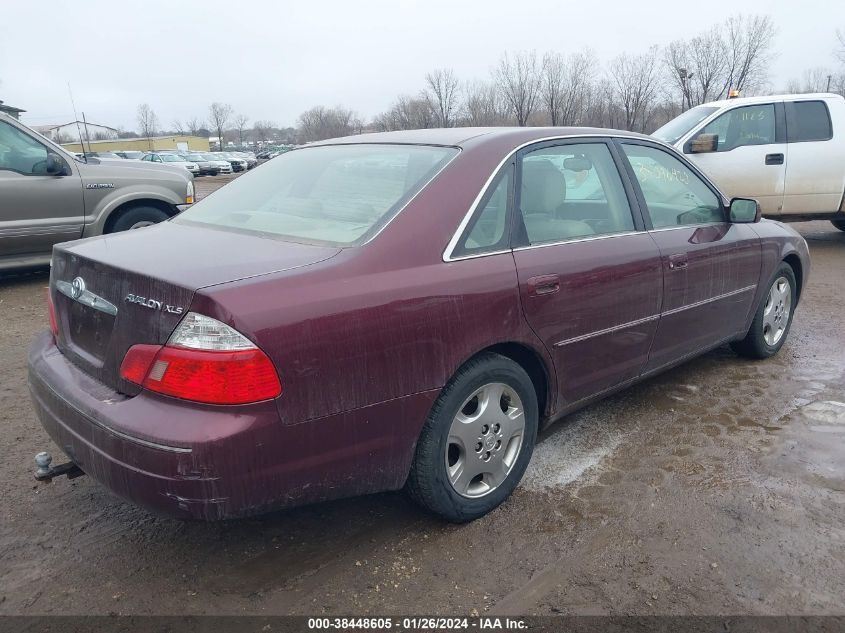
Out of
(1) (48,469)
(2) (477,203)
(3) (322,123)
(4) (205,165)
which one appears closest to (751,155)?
(2) (477,203)

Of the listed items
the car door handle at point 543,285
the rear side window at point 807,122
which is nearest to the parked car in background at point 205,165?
the rear side window at point 807,122

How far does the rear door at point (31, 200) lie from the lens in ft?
21.8

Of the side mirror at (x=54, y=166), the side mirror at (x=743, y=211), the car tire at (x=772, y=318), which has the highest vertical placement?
the side mirror at (x=54, y=166)

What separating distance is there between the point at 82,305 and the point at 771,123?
8.56m

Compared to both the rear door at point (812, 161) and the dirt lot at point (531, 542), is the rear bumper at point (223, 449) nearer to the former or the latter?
the dirt lot at point (531, 542)

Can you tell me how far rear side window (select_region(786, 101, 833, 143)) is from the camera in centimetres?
848

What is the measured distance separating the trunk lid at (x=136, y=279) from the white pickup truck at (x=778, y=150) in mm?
7270

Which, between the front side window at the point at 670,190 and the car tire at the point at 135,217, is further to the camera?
the car tire at the point at 135,217

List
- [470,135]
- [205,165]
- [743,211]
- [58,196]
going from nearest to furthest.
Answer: [470,135], [743,211], [58,196], [205,165]

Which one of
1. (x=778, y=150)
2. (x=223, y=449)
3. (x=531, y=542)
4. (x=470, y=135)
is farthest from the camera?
(x=778, y=150)

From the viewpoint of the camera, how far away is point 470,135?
3.10m

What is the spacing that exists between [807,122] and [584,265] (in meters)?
7.19

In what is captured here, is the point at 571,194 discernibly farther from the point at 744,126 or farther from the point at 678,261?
the point at 744,126

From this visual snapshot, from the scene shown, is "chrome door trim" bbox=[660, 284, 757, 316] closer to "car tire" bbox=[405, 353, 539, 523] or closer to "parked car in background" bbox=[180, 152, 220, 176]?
"car tire" bbox=[405, 353, 539, 523]
